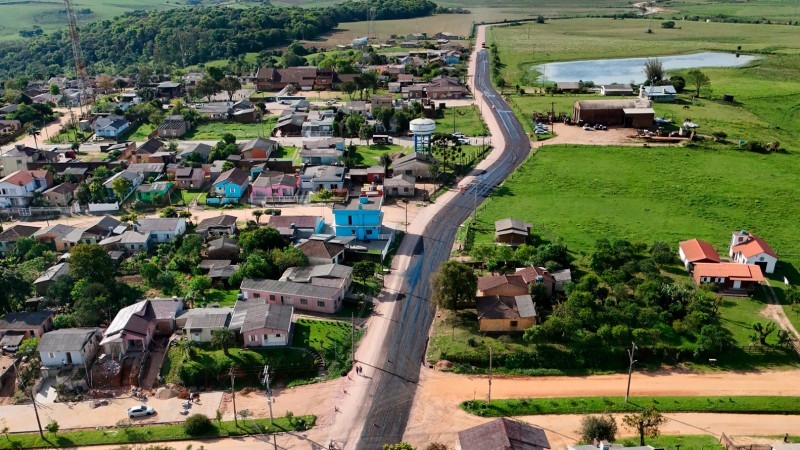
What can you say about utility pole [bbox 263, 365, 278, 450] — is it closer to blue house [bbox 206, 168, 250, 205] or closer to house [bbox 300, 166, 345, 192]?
blue house [bbox 206, 168, 250, 205]

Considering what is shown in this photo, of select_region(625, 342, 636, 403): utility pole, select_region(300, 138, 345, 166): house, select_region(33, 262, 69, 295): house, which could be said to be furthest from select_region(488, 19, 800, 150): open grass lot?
select_region(33, 262, 69, 295): house

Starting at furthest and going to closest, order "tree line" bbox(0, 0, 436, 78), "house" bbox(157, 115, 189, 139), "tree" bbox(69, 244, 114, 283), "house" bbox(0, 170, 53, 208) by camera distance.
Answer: "tree line" bbox(0, 0, 436, 78), "house" bbox(157, 115, 189, 139), "house" bbox(0, 170, 53, 208), "tree" bbox(69, 244, 114, 283)

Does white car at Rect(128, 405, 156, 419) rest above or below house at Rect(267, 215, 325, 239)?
below

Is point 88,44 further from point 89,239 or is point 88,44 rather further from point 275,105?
point 89,239

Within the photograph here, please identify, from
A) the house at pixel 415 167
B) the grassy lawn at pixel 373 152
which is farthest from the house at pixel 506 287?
the grassy lawn at pixel 373 152

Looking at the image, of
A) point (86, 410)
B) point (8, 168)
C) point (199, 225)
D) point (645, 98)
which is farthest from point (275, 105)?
point (86, 410)
